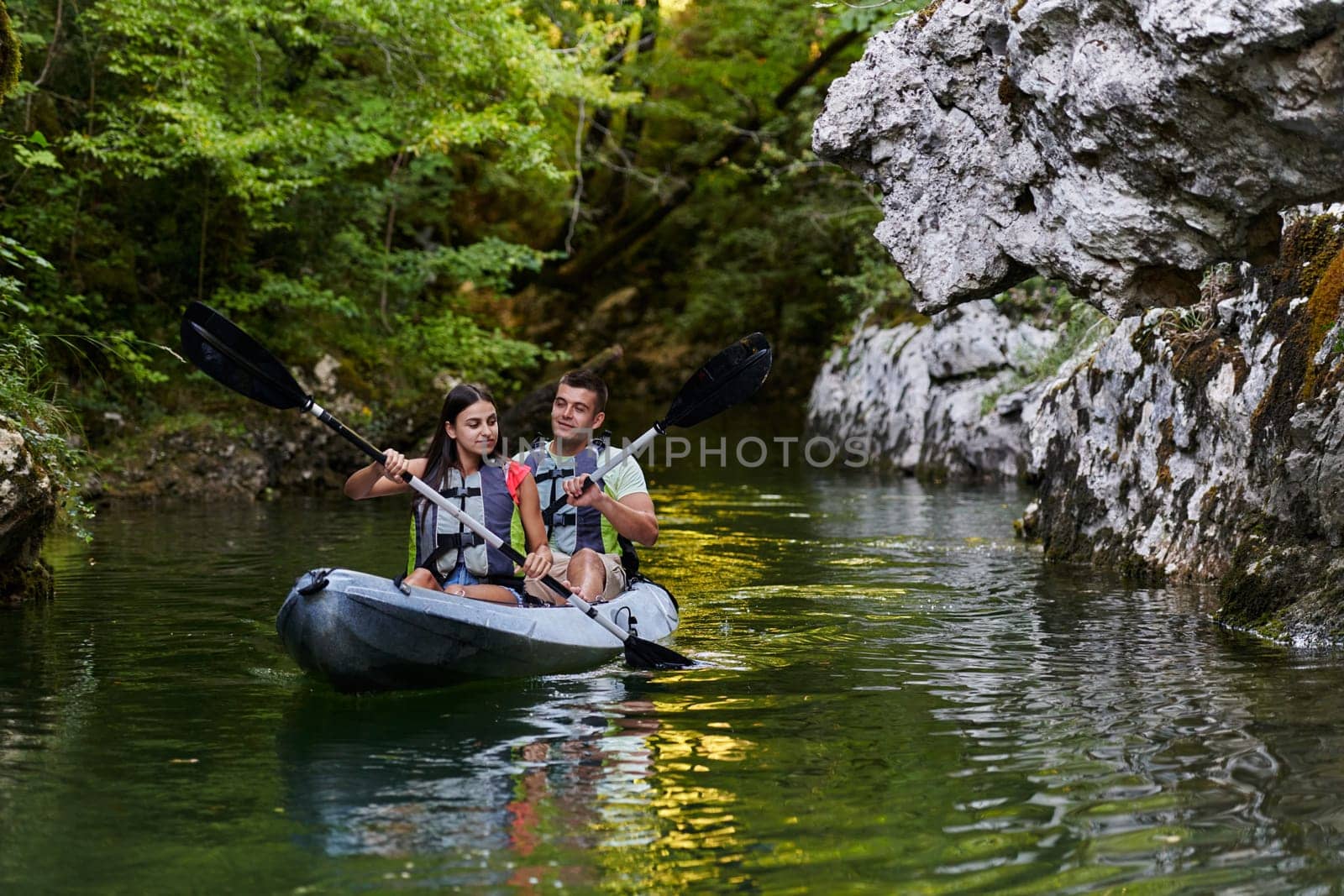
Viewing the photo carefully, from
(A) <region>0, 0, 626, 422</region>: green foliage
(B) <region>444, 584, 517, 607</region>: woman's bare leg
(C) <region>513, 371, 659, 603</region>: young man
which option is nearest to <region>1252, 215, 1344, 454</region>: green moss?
(C) <region>513, 371, 659, 603</region>: young man

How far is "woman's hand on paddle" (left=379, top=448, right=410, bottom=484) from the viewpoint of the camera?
256 inches

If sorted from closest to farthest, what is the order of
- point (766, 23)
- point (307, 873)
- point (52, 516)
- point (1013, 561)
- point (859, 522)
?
point (307, 873), point (52, 516), point (1013, 561), point (859, 522), point (766, 23)

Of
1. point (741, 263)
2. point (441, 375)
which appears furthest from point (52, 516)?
point (741, 263)

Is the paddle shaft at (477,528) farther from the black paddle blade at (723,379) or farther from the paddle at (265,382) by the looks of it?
the black paddle blade at (723,379)

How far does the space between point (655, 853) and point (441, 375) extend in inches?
556

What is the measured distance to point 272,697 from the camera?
6.24m

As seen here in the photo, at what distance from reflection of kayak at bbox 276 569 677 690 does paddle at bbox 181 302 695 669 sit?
28cm

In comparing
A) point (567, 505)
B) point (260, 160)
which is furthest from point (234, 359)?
point (260, 160)

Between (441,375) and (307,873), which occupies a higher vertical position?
(441,375)

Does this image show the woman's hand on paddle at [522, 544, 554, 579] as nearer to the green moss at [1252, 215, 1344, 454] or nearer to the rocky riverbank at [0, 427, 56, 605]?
the rocky riverbank at [0, 427, 56, 605]

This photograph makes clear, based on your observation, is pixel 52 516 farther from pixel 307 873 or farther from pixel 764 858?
pixel 764 858

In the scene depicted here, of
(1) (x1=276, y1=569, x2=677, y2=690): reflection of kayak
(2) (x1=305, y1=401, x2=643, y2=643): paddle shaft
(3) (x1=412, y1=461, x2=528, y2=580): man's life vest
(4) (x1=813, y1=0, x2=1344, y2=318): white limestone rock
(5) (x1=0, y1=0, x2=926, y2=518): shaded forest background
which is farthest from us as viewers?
(5) (x1=0, y1=0, x2=926, y2=518): shaded forest background

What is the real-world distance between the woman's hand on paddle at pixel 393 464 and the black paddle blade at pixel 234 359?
0.81 metres

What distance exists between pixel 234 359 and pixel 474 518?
1473 millimetres
